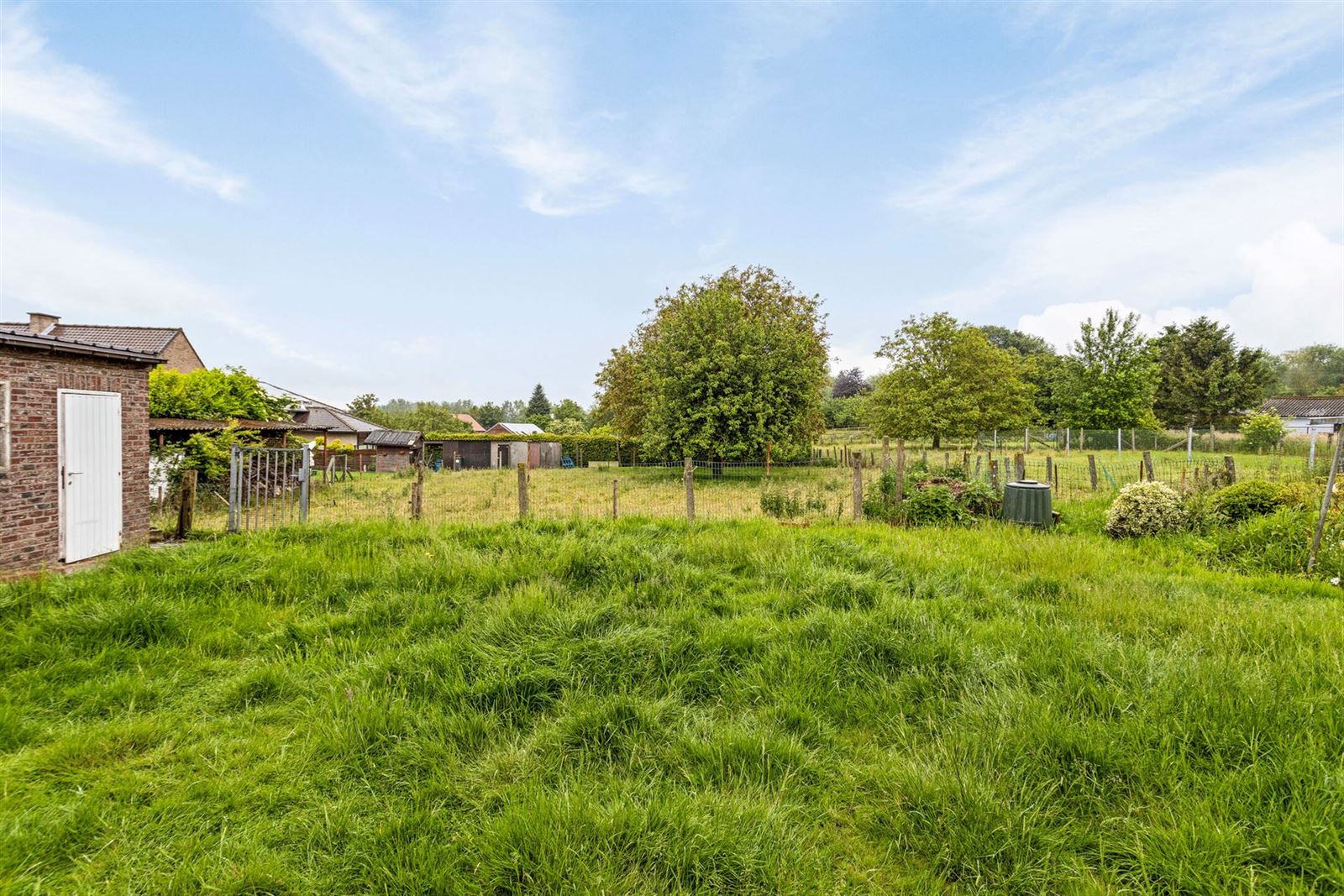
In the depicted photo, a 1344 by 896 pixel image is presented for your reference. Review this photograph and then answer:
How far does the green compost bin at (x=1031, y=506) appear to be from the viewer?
8.28m

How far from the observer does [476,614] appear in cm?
445

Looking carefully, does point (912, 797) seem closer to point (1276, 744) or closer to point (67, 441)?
point (1276, 744)

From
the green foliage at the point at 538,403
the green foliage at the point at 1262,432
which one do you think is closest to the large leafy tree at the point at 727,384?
the green foliage at the point at 1262,432

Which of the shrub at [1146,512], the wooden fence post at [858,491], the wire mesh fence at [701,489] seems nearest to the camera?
the shrub at [1146,512]

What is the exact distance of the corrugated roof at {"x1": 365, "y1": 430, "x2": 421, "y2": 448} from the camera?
29.4 m

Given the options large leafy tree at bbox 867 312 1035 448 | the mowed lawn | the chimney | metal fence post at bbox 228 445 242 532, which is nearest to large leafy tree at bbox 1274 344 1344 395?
large leafy tree at bbox 867 312 1035 448

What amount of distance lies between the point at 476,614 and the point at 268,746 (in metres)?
1.69

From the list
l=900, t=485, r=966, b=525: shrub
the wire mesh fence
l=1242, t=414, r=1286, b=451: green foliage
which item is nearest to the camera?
l=900, t=485, r=966, b=525: shrub

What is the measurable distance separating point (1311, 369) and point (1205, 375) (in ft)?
158

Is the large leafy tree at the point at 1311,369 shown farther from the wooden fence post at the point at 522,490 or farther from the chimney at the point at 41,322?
the chimney at the point at 41,322

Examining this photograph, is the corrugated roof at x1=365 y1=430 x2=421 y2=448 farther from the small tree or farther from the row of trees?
the small tree

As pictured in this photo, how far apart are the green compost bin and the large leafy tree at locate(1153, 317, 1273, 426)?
123 ft

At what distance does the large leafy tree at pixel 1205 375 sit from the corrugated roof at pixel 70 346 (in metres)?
48.0

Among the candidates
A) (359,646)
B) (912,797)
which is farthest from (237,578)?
(912,797)
